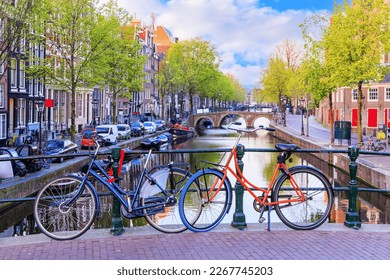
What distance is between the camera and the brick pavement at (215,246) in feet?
16.0

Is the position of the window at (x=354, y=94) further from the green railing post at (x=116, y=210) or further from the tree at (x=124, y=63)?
the green railing post at (x=116, y=210)

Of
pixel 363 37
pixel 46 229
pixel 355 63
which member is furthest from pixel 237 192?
pixel 363 37

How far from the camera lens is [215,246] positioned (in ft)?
17.1

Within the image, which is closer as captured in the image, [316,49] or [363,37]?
[363,37]

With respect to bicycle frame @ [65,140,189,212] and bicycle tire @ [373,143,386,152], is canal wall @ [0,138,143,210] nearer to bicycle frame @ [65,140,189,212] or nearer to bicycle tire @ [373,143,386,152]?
bicycle frame @ [65,140,189,212]

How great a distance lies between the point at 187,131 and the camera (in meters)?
54.3

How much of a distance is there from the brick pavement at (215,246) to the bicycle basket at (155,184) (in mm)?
467

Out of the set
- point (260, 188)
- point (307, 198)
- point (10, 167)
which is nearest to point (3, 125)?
point (10, 167)

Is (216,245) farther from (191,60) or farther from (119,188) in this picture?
(191,60)

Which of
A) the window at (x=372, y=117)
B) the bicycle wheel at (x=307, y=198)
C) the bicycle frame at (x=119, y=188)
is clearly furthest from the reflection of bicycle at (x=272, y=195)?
the window at (x=372, y=117)

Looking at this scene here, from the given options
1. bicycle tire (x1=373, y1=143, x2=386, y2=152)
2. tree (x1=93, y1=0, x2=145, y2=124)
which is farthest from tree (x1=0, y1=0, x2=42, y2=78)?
bicycle tire (x1=373, y1=143, x2=386, y2=152)

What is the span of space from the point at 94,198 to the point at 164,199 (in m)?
0.83

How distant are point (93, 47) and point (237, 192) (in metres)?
24.3
